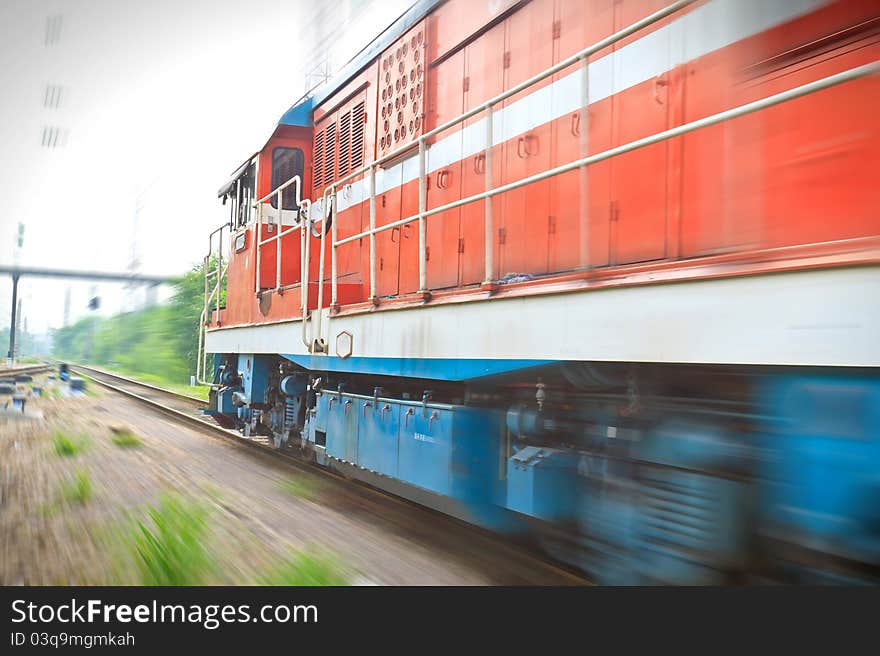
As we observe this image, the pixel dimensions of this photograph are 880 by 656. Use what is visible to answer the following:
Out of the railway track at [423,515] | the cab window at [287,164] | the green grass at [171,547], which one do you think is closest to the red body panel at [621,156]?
the cab window at [287,164]

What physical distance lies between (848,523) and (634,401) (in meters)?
1.00

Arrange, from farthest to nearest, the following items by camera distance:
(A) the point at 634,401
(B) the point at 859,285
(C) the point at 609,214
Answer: (C) the point at 609,214 → (A) the point at 634,401 → (B) the point at 859,285

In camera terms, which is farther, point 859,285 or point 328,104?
point 328,104

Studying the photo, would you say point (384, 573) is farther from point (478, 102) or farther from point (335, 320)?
point (478, 102)

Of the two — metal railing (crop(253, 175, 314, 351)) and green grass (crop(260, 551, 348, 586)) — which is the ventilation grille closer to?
metal railing (crop(253, 175, 314, 351))

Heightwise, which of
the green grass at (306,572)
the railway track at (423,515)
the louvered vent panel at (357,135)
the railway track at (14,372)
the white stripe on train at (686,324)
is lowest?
the railway track at (423,515)

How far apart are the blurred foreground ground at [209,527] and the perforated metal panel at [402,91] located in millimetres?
2838

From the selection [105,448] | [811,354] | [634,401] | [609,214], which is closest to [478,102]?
[609,214]

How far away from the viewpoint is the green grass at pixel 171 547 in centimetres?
297

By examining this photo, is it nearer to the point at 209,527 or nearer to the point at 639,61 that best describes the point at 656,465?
the point at 639,61

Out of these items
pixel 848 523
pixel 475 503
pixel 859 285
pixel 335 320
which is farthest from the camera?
pixel 335 320

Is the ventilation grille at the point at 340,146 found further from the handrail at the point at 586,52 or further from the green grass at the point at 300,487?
the green grass at the point at 300,487

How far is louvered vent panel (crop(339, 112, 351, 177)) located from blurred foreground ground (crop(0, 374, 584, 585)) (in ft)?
9.40

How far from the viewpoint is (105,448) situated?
7152 mm
